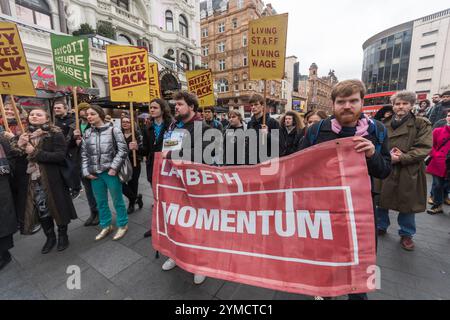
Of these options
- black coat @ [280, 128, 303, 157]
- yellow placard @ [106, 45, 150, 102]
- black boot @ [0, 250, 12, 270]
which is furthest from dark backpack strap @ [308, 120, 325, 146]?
black boot @ [0, 250, 12, 270]

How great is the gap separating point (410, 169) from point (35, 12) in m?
19.3

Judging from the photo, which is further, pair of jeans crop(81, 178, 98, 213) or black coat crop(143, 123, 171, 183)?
pair of jeans crop(81, 178, 98, 213)

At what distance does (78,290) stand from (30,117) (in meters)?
2.21

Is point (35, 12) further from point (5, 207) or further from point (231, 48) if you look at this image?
point (231, 48)

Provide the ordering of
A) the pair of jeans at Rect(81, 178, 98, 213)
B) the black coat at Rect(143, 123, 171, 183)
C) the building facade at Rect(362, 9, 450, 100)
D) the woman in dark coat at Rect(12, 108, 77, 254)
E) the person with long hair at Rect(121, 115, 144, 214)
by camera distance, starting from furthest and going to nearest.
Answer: the building facade at Rect(362, 9, 450, 100)
the person with long hair at Rect(121, 115, 144, 214)
the pair of jeans at Rect(81, 178, 98, 213)
the black coat at Rect(143, 123, 171, 183)
the woman in dark coat at Rect(12, 108, 77, 254)

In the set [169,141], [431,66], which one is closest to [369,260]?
[169,141]

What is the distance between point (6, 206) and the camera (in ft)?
8.48

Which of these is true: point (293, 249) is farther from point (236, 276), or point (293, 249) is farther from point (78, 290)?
point (78, 290)

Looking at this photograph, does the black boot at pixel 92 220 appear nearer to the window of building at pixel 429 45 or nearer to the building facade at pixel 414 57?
the building facade at pixel 414 57

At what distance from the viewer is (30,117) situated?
8.82ft

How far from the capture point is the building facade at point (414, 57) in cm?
4069

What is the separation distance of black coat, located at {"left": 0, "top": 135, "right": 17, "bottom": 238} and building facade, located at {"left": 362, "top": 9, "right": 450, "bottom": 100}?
170 feet

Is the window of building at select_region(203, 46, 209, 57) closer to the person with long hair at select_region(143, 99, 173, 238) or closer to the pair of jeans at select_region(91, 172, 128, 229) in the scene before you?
the person with long hair at select_region(143, 99, 173, 238)

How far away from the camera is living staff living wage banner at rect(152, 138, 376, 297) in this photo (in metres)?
1.57
